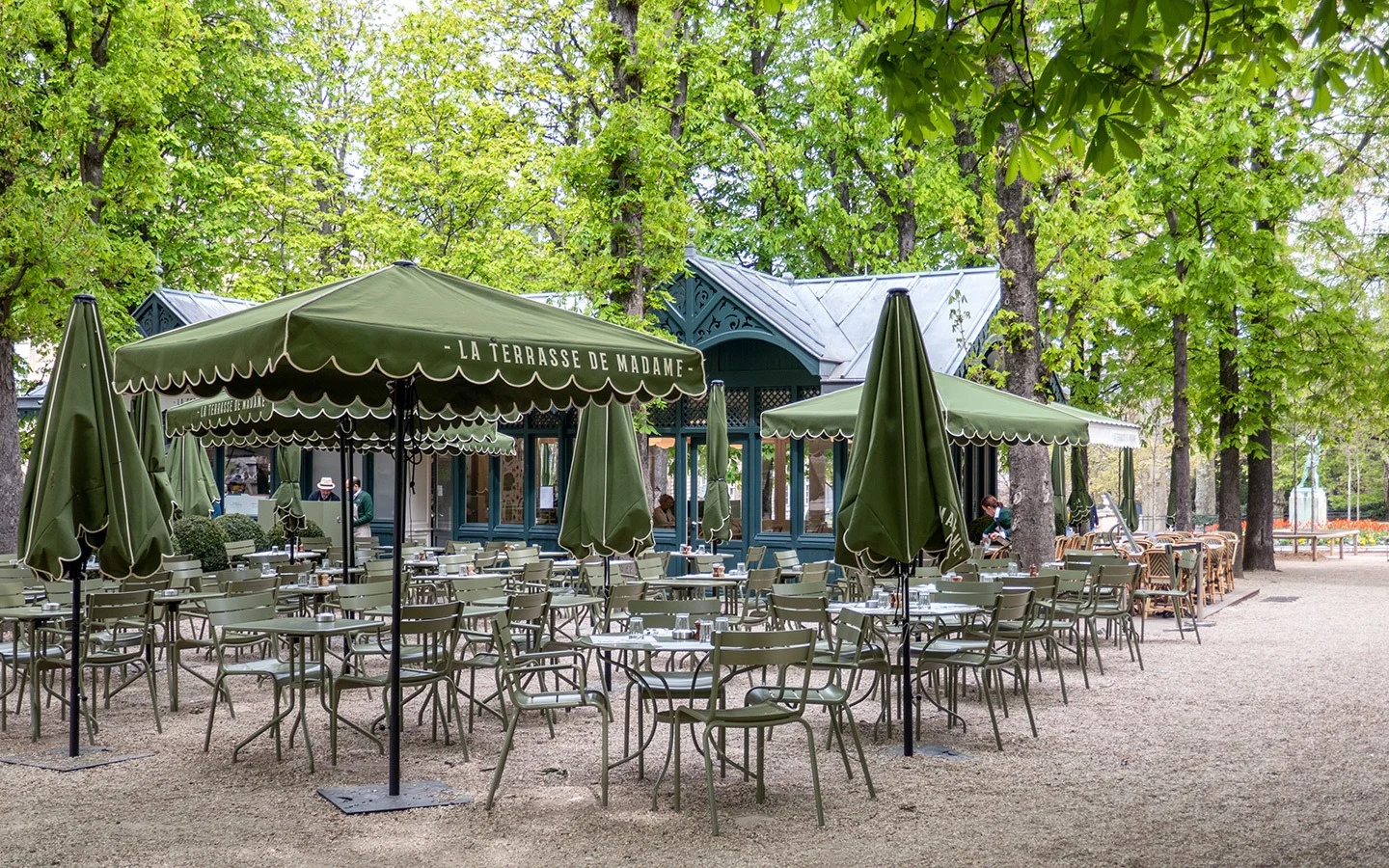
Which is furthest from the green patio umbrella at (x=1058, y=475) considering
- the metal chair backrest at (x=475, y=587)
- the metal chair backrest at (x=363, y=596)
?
the metal chair backrest at (x=363, y=596)

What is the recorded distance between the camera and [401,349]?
21.7 feet

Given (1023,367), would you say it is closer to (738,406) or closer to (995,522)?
(995,522)

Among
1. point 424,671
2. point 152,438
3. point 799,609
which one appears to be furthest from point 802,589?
point 152,438

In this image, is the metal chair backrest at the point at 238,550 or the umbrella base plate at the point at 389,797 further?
the metal chair backrest at the point at 238,550

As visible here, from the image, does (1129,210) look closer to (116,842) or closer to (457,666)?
(457,666)

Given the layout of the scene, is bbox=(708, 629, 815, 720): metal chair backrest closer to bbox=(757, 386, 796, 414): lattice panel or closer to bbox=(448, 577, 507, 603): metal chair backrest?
bbox=(448, 577, 507, 603): metal chair backrest

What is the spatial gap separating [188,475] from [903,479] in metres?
11.7

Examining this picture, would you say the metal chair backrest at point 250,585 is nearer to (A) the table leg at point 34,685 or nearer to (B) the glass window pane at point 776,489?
(A) the table leg at point 34,685

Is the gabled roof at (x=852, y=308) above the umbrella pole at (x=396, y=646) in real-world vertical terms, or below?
above

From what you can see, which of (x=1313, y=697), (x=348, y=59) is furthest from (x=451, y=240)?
(x=1313, y=697)

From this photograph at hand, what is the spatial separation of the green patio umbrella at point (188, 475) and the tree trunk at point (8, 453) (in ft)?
6.00

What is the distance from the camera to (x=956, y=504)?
27.9ft

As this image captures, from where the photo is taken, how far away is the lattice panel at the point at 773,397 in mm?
20362

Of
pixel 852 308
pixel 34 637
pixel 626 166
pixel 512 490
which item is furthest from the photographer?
pixel 512 490
